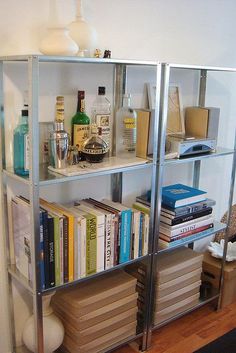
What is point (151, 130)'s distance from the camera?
6.33 feet

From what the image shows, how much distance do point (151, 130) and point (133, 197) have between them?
0.51 m

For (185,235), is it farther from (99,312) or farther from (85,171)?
(85,171)

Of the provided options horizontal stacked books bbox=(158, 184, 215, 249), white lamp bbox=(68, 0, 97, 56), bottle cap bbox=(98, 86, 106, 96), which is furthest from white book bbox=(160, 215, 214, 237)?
white lamp bbox=(68, 0, 97, 56)

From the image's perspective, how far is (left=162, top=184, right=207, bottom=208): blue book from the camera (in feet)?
7.00

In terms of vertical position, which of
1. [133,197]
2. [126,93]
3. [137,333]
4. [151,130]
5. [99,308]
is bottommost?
[137,333]

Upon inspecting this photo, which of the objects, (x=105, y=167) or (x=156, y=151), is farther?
(x=156, y=151)

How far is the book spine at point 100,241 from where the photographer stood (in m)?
1.80

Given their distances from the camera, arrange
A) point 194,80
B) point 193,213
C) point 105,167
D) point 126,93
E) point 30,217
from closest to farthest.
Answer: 1. point 30,217
2. point 105,167
3. point 126,93
4. point 193,213
5. point 194,80

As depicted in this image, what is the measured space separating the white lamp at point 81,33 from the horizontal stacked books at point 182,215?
34.6 inches

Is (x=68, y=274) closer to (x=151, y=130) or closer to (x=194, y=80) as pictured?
(x=151, y=130)

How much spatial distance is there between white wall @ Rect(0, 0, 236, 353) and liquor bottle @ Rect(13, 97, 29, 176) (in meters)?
0.13

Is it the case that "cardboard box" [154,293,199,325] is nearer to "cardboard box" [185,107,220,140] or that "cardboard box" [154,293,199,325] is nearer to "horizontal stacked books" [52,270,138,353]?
"horizontal stacked books" [52,270,138,353]


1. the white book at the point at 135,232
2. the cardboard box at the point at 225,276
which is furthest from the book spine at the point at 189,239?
the cardboard box at the point at 225,276

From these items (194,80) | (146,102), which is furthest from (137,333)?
A: (194,80)
